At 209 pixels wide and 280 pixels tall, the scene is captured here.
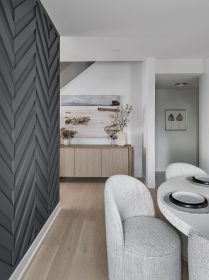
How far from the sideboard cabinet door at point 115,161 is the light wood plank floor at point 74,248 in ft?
3.82

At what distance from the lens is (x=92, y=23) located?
2.67 metres

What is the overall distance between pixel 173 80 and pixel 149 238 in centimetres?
412

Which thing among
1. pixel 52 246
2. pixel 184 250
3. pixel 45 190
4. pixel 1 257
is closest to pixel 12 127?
pixel 1 257

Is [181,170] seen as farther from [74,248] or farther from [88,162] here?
[88,162]

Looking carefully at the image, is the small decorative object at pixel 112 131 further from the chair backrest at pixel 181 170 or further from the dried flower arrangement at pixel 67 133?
the chair backrest at pixel 181 170

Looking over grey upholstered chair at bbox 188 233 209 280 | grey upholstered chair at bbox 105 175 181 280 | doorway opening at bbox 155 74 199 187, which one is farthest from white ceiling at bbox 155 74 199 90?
grey upholstered chair at bbox 188 233 209 280

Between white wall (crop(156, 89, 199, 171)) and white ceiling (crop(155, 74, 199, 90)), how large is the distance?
0.91 feet

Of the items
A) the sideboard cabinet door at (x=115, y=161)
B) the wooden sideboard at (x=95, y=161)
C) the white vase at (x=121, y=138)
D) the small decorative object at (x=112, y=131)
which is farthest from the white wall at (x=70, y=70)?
the sideboard cabinet door at (x=115, y=161)

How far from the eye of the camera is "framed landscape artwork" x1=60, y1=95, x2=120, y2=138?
4.86 metres

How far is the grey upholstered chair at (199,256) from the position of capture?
2.63ft

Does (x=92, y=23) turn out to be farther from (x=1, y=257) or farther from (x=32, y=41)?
(x=1, y=257)

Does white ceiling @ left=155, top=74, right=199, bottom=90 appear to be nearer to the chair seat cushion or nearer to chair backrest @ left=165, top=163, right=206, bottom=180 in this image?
chair backrest @ left=165, top=163, right=206, bottom=180

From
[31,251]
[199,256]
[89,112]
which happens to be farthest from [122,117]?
[199,256]

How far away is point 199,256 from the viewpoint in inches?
32.4
